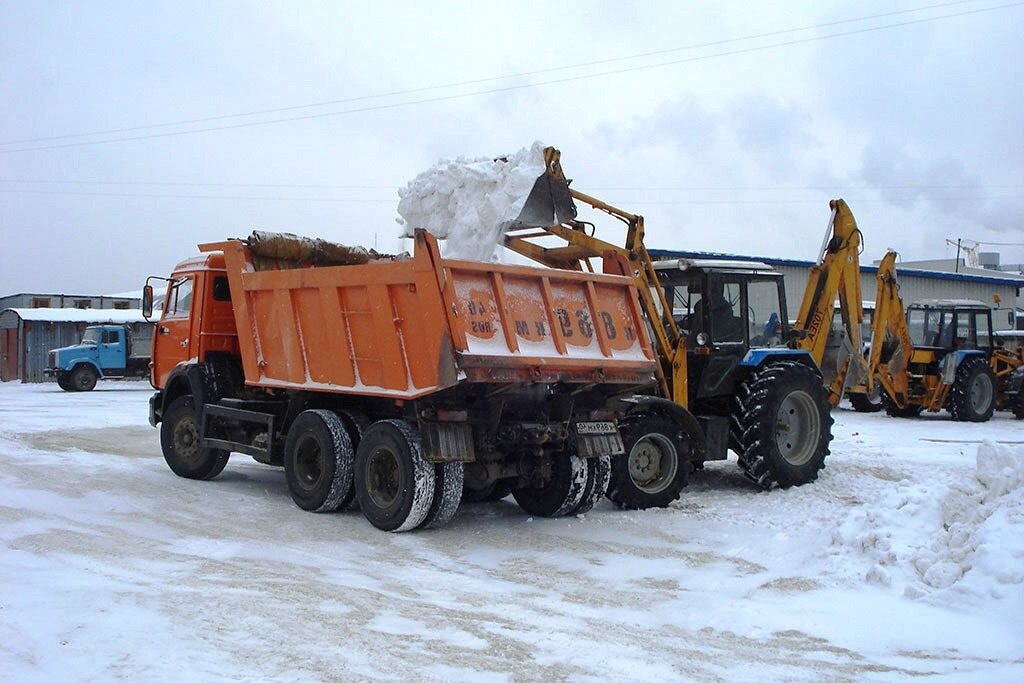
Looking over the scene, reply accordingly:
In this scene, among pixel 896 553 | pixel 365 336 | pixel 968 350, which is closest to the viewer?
pixel 896 553

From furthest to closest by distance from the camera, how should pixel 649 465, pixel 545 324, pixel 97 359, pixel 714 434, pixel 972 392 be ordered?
pixel 97 359, pixel 972 392, pixel 714 434, pixel 649 465, pixel 545 324

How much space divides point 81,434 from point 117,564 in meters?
11.3

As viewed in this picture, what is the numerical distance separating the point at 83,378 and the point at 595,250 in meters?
27.3

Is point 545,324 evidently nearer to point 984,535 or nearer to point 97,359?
point 984,535

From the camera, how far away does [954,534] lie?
7168mm

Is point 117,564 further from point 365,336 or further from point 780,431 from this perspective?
point 780,431

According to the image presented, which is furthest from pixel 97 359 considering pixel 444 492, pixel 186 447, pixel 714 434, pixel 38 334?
pixel 444 492

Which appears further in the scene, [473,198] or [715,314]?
[715,314]

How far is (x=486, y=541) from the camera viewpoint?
8.77m

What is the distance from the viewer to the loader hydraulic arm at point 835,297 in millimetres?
12750

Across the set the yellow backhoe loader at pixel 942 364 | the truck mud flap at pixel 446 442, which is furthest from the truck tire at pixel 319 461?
the yellow backhoe loader at pixel 942 364

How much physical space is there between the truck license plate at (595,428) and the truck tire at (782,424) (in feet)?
7.25

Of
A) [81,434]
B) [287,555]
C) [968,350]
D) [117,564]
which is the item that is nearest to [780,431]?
[287,555]

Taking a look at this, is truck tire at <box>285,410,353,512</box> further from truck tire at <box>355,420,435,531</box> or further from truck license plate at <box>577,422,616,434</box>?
truck license plate at <box>577,422,616,434</box>
